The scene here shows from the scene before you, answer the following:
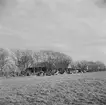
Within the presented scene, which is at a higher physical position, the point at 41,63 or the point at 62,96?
the point at 41,63

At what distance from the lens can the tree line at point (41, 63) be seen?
49375mm

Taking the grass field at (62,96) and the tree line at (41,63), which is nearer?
the grass field at (62,96)

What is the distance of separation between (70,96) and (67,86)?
230cm

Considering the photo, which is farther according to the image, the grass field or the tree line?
the tree line

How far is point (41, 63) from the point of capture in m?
55.3

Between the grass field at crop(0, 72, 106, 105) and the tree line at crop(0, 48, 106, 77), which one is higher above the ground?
the tree line at crop(0, 48, 106, 77)

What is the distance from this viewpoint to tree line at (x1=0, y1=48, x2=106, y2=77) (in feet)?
162

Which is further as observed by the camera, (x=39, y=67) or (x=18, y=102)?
(x=39, y=67)

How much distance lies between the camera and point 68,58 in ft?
192

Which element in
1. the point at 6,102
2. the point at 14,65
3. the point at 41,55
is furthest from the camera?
the point at 41,55

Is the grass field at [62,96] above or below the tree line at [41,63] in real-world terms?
below

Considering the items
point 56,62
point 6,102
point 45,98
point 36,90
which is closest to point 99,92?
point 45,98

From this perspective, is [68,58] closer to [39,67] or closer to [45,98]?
[39,67]

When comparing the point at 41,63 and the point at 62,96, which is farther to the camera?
the point at 41,63
